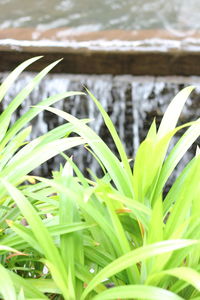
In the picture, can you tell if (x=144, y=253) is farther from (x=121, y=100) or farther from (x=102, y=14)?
(x=102, y=14)

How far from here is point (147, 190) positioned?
1.39m

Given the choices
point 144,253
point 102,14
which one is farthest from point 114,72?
point 144,253

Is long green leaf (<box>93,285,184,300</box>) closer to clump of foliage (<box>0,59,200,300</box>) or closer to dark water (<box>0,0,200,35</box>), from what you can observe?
clump of foliage (<box>0,59,200,300</box>)

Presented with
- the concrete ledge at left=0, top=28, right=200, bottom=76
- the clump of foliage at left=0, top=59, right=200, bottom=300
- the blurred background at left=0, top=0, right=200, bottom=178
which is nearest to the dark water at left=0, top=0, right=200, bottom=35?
the blurred background at left=0, top=0, right=200, bottom=178

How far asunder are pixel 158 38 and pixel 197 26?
5.00 feet

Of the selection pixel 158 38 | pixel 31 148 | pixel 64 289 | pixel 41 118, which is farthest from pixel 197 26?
pixel 64 289

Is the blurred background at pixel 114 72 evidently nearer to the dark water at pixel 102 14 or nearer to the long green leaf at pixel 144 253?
the dark water at pixel 102 14

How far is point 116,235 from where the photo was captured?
127 cm

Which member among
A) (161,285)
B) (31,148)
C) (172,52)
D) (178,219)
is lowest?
(161,285)

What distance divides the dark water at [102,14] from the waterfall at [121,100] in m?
1.26

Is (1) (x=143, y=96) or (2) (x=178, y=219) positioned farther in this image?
(1) (x=143, y=96)

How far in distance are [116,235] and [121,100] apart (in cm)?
248

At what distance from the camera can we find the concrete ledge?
3438 millimetres

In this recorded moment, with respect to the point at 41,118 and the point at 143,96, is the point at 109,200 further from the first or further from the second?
Result: the point at 41,118
